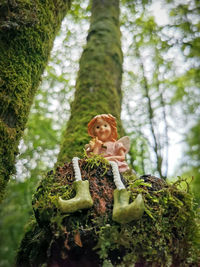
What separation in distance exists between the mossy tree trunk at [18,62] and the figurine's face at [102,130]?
3.09 ft

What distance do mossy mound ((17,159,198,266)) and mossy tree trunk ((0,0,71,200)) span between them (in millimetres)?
518

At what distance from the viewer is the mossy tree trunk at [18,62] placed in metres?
2.18

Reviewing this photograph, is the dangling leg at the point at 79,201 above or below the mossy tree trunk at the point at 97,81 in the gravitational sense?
below

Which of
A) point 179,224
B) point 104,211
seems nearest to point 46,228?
point 104,211

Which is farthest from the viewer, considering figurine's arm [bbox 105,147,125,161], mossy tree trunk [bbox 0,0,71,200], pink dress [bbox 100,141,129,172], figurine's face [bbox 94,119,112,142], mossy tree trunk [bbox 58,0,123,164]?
mossy tree trunk [bbox 58,0,123,164]

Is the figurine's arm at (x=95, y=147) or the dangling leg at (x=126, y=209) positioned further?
the figurine's arm at (x=95, y=147)

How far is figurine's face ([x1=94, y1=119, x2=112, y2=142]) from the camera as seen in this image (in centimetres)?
314

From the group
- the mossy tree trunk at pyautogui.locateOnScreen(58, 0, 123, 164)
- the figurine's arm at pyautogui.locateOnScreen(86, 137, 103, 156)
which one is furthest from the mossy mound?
the mossy tree trunk at pyautogui.locateOnScreen(58, 0, 123, 164)

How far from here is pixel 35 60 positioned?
8.63 feet

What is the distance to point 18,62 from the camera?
2.44 meters

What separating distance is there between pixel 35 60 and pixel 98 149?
123 centimetres

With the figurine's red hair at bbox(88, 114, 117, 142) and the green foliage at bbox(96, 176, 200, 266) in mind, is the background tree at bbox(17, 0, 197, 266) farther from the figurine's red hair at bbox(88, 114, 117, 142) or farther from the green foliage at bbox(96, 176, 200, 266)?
the figurine's red hair at bbox(88, 114, 117, 142)

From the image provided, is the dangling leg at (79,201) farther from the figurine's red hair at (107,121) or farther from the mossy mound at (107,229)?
the figurine's red hair at (107,121)

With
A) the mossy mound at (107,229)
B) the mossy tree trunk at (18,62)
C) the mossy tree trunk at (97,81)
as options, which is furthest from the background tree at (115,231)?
the mossy tree trunk at (97,81)
